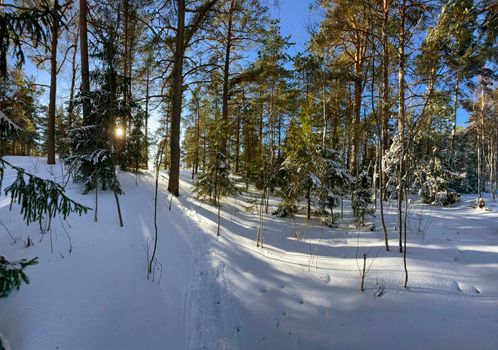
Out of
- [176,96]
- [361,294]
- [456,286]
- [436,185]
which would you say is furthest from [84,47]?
→ [436,185]

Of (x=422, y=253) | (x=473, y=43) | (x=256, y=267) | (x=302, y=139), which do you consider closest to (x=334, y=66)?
(x=302, y=139)

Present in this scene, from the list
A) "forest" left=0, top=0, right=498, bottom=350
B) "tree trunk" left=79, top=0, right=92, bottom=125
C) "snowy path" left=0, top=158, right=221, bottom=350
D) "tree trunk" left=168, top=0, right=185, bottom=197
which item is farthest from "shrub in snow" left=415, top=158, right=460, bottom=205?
"tree trunk" left=79, top=0, right=92, bottom=125

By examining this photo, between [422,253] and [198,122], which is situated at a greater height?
[198,122]

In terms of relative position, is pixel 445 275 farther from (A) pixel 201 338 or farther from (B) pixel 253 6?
(B) pixel 253 6

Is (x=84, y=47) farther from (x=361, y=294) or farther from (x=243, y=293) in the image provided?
(x=361, y=294)

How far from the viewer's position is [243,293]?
3.90m

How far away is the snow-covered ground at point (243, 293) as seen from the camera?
2.75 meters

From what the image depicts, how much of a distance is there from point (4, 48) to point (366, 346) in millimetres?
4550

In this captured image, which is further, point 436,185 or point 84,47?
point 436,185

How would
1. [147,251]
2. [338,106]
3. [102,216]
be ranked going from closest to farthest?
1. [147,251]
2. [102,216]
3. [338,106]

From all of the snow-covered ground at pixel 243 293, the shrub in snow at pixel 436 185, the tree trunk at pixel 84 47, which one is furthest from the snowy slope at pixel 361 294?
the tree trunk at pixel 84 47

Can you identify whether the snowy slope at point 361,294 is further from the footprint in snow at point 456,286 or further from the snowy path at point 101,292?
the snowy path at point 101,292

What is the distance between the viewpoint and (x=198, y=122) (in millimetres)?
19062

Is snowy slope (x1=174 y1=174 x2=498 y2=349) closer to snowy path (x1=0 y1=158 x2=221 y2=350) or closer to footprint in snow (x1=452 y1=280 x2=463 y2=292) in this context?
footprint in snow (x1=452 y1=280 x2=463 y2=292)
